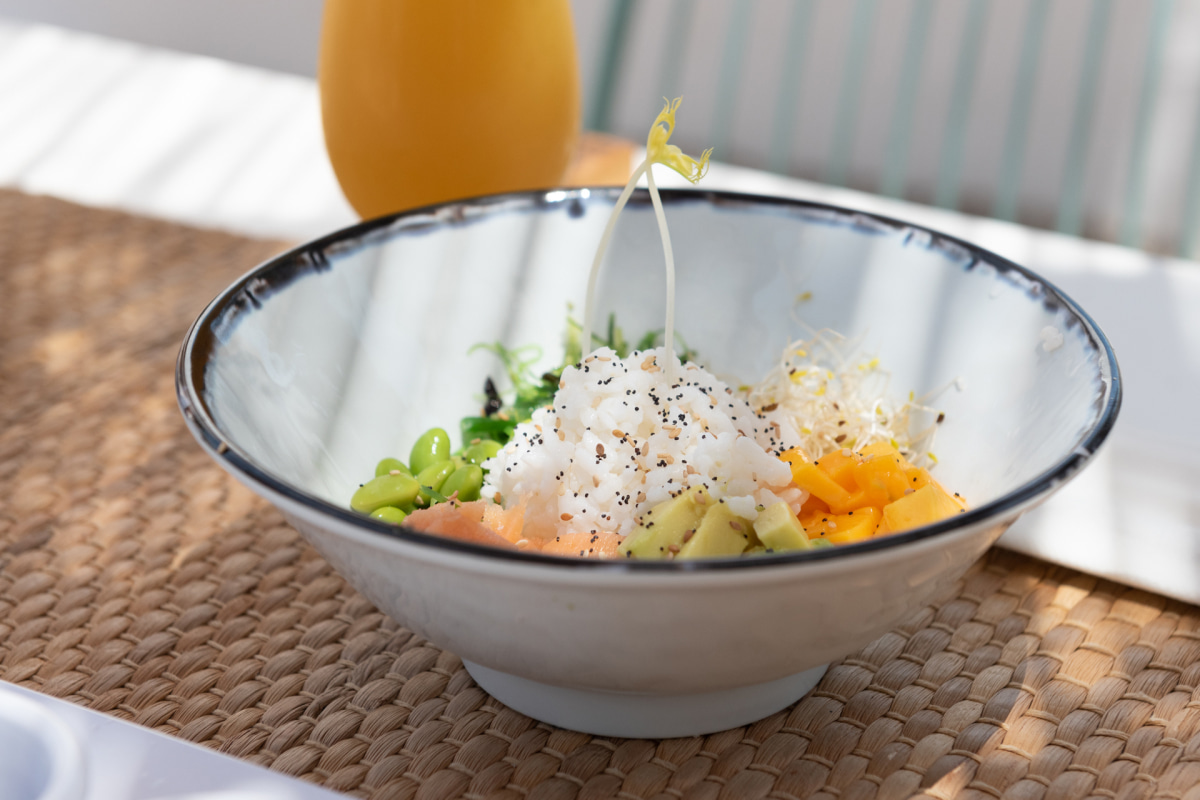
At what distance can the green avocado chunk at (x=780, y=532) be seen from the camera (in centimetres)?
75

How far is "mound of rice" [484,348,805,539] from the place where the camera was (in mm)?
865

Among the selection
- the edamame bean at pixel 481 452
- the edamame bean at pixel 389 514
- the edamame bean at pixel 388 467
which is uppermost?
the edamame bean at pixel 481 452

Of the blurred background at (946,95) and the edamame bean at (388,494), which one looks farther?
the blurred background at (946,95)

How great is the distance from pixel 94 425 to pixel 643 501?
25.4 inches

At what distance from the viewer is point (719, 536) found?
29.9 inches

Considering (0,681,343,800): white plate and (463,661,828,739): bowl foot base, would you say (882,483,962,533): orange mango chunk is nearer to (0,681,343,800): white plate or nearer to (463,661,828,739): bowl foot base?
(463,661,828,739): bowl foot base

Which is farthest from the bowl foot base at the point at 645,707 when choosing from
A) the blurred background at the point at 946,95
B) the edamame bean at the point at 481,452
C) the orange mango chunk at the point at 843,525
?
the blurred background at the point at 946,95

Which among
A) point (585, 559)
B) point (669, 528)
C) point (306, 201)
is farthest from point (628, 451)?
point (306, 201)

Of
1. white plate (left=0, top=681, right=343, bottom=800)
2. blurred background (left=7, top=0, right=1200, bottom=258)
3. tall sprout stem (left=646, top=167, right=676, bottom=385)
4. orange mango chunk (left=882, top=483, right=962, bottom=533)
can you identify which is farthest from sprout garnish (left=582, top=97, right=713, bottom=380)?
blurred background (left=7, top=0, right=1200, bottom=258)

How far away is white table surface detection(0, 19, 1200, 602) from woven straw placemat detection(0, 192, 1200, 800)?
0.26 ft

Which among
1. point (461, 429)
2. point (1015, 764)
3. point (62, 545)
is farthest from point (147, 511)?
point (1015, 764)

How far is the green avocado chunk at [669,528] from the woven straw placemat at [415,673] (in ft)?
0.45

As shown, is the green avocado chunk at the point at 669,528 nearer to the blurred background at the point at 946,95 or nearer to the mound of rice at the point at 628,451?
the mound of rice at the point at 628,451

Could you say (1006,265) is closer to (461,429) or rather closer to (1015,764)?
(1015,764)
